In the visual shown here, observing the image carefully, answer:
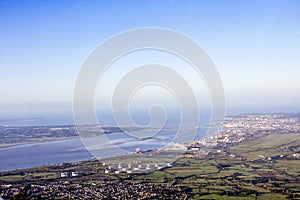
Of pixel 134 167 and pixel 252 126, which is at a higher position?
pixel 252 126

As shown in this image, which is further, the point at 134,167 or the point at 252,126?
the point at 252,126

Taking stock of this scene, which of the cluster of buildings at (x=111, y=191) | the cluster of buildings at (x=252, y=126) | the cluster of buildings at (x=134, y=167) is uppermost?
the cluster of buildings at (x=252, y=126)

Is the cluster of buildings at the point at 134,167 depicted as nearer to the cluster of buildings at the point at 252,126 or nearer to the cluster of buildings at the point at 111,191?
the cluster of buildings at the point at 111,191

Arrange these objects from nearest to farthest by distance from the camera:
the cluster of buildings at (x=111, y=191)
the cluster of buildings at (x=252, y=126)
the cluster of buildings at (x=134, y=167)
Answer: the cluster of buildings at (x=111, y=191), the cluster of buildings at (x=134, y=167), the cluster of buildings at (x=252, y=126)

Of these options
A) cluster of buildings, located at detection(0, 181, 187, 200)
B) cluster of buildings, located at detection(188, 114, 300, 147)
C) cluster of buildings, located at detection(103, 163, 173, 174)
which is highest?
cluster of buildings, located at detection(188, 114, 300, 147)

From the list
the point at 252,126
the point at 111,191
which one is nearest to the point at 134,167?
the point at 111,191

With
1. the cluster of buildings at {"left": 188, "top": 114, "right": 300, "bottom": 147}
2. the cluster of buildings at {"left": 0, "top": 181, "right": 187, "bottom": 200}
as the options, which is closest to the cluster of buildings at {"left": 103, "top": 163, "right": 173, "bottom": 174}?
the cluster of buildings at {"left": 0, "top": 181, "right": 187, "bottom": 200}

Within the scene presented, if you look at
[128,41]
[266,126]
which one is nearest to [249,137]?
[266,126]

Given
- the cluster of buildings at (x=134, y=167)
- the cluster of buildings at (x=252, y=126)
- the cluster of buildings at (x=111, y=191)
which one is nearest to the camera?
the cluster of buildings at (x=111, y=191)

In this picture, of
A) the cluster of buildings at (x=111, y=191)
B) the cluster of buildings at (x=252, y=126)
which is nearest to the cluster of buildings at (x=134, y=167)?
the cluster of buildings at (x=111, y=191)

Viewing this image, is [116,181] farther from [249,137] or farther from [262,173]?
[249,137]

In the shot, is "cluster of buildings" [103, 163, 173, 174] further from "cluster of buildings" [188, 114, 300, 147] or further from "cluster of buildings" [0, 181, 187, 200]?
"cluster of buildings" [188, 114, 300, 147]

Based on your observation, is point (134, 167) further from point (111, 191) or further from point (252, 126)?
point (252, 126)

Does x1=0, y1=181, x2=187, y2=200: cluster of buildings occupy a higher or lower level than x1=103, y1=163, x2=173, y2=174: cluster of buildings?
lower
